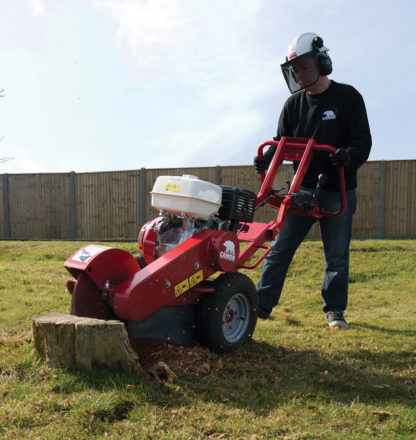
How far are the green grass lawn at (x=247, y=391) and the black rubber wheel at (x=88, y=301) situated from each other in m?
0.41

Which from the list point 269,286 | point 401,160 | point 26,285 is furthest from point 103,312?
point 401,160

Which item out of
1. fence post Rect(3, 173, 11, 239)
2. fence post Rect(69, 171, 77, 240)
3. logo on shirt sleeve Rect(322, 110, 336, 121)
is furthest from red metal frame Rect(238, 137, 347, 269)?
fence post Rect(3, 173, 11, 239)

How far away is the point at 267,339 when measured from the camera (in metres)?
4.06

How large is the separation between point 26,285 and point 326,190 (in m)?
3.99

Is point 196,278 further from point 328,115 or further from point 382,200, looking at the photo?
point 382,200

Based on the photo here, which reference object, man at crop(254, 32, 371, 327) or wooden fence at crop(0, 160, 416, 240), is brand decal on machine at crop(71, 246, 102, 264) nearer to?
man at crop(254, 32, 371, 327)

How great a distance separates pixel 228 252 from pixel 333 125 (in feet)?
5.60

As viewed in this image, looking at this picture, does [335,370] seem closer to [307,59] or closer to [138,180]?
[307,59]

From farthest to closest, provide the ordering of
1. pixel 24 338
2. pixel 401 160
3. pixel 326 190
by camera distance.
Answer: pixel 401 160 < pixel 326 190 < pixel 24 338

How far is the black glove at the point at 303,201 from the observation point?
406 centimetres

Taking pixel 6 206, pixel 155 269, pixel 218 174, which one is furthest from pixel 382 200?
pixel 6 206

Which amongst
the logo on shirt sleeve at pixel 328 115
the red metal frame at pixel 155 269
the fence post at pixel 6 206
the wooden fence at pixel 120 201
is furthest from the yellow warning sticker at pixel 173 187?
the fence post at pixel 6 206

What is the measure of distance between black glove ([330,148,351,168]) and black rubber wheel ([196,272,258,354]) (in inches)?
49.6

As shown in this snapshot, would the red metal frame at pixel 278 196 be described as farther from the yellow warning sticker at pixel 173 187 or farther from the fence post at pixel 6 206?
the fence post at pixel 6 206
